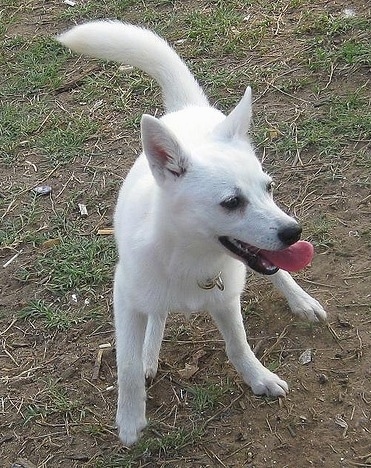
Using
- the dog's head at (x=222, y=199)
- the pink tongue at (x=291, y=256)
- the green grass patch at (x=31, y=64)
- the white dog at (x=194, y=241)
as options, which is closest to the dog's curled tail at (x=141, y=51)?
the white dog at (x=194, y=241)

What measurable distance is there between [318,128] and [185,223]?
83.1 inches

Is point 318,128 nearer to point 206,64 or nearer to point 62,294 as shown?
point 206,64

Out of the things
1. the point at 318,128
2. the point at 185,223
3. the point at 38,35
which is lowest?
the point at 38,35

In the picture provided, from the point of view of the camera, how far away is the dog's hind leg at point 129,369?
119 inches

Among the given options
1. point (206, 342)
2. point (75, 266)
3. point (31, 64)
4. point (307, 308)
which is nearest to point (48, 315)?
point (75, 266)

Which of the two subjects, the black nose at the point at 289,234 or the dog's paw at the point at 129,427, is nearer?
the black nose at the point at 289,234

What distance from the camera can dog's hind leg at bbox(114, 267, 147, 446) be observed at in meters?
3.02

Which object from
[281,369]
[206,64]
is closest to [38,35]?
[206,64]

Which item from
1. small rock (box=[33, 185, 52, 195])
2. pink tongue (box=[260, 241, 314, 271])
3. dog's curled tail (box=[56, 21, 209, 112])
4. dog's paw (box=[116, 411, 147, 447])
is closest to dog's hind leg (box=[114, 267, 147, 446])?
dog's paw (box=[116, 411, 147, 447])

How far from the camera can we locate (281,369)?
331cm

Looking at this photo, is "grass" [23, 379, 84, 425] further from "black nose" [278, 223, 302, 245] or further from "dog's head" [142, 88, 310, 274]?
"black nose" [278, 223, 302, 245]

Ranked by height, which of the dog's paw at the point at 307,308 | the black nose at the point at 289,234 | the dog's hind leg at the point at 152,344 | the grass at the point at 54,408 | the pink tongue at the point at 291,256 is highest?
the black nose at the point at 289,234

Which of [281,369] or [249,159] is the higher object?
[249,159]

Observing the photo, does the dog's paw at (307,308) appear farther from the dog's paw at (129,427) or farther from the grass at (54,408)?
the grass at (54,408)
